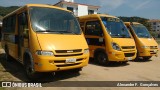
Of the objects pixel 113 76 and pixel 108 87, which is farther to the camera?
pixel 113 76

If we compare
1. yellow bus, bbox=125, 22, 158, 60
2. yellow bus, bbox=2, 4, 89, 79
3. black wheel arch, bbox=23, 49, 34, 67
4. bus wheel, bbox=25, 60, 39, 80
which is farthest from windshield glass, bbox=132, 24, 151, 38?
bus wheel, bbox=25, 60, 39, 80

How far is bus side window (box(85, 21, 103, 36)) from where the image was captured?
10.9 meters

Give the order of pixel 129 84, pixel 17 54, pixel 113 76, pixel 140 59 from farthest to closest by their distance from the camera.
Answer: pixel 140 59
pixel 17 54
pixel 113 76
pixel 129 84

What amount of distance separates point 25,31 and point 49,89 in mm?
2369

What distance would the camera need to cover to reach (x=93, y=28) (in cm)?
1145

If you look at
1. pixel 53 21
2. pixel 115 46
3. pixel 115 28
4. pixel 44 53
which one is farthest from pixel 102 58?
pixel 44 53

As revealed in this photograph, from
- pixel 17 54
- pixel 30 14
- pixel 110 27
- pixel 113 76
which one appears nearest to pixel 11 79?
pixel 17 54

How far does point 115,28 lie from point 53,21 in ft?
13.6

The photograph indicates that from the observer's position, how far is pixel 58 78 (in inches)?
308

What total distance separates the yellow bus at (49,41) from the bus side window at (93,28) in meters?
2.59

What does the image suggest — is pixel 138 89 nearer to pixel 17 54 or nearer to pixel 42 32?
pixel 42 32

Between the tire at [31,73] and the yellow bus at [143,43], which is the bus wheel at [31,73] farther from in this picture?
the yellow bus at [143,43]

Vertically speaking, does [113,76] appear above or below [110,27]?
below

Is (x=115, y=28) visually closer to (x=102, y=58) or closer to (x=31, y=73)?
(x=102, y=58)
